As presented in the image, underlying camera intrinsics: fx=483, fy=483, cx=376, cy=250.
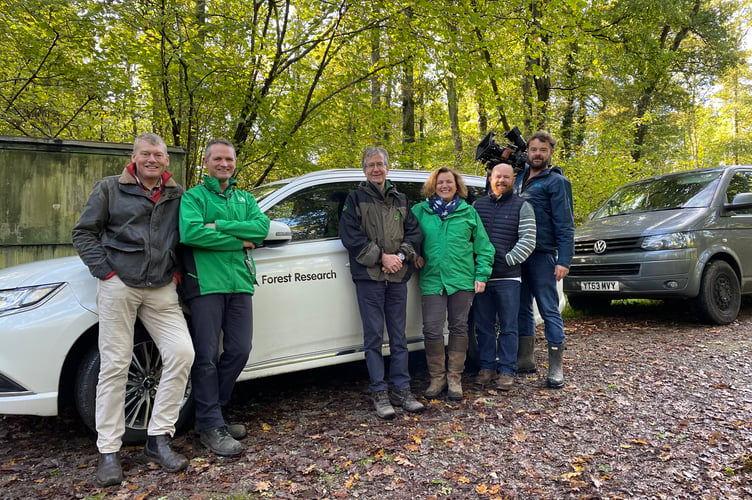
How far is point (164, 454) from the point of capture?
275 cm

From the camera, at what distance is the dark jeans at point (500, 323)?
3.91m

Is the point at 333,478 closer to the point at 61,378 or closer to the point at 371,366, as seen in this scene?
the point at 371,366

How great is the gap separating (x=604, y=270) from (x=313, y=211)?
4.28 metres

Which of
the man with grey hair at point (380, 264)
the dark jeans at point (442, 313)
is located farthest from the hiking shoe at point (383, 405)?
the dark jeans at point (442, 313)

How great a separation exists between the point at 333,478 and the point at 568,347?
141 inches

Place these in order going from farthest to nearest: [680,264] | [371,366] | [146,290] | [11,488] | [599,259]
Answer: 1. [599,259]
2. [680,264]
3. [371,366]
4. [146,290]
5. [11,488]

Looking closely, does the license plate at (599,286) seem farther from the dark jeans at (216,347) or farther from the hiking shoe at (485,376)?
the dark jeans at (216,347)

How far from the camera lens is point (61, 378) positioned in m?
2.85

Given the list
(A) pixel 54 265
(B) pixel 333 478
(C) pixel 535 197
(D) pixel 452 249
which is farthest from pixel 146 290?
(C) pixel 535 197

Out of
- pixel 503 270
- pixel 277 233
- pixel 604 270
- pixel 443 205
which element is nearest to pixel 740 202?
pixel 604 270

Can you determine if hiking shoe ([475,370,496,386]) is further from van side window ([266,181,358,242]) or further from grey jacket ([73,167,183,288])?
grey jacket ([73,167,183,288])

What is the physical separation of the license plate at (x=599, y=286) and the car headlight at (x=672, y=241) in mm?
601

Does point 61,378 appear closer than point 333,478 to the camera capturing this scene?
No

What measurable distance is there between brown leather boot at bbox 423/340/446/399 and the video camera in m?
1.82
